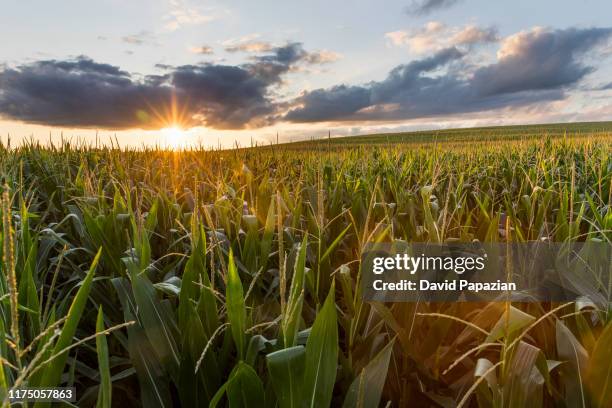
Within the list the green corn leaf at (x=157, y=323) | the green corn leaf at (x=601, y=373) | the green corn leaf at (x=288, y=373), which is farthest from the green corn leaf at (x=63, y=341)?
the green corn leaf at (x=601, y=373)

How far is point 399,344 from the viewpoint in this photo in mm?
1627

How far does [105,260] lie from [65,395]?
4.16ft

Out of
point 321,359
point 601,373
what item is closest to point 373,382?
point 321,359

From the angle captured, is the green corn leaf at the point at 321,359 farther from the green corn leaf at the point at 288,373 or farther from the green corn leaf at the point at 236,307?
the green corn leaf at the point at 236,307

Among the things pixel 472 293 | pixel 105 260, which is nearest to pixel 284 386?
pixel 472 293

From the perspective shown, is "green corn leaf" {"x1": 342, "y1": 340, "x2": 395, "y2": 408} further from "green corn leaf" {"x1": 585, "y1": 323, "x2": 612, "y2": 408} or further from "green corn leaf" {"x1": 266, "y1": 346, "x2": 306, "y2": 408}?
"green corn leaf" {"x1": 585, "y1": 323, "x2": 612, "y2": 408}

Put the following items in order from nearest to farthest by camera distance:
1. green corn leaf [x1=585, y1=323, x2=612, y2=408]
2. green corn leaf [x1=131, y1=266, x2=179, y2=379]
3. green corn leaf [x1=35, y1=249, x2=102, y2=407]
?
green corn leaf [x1=35, y1=249, x2=102, y2=407] < green corn leaf [x1=585, y1=323, x2=612, y2=408] < green corn leaf [x1=131, y1=266, x2=179, y2=379]

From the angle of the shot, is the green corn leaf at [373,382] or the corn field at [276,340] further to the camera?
the green corn leaf at [373,382]

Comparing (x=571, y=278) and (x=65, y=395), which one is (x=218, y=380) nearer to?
(x=65, y=395)

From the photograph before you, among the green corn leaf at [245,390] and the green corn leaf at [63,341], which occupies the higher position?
the green corn leaf at [63,341]

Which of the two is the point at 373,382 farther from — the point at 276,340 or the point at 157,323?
the point at 157,323

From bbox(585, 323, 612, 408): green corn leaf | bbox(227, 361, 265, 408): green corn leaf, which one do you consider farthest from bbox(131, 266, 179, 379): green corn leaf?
bbox(585, 323, 612, 408): green corn leaf

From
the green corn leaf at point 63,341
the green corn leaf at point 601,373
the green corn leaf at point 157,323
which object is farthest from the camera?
the green corn leaf at point 157,323

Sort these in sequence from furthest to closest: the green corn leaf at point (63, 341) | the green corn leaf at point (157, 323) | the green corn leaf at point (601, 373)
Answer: the green corn leaf at point (157, 323)
the green corn leaf at point (601, 373)
the green corn leaf at point (63, 341)
